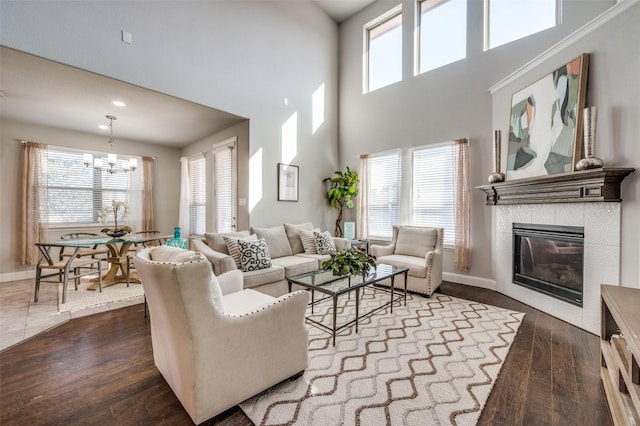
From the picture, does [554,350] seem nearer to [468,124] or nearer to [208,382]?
[208,382]

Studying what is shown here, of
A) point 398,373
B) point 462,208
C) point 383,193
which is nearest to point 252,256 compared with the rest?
point 398,373

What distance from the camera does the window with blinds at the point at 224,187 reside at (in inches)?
180

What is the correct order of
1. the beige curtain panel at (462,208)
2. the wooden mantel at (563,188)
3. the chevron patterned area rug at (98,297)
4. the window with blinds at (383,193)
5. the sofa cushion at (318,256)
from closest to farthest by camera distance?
the wooden mantel at (563,188) < the chevron patterned area rug at (98,297) < the sofa cushion at (318,256) < the beige curtain panel at (462,208) < the window with blinds at (383,193)

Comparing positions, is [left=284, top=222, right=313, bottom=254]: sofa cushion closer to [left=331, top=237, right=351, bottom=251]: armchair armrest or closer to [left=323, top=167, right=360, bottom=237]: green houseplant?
[left=331, top=237, right=351, bottom=251]: armchair armrest

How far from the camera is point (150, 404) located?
1604 millimetres

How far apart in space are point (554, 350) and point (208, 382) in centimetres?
269

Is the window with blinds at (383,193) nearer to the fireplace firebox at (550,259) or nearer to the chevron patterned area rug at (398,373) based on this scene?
the fireplace firebox at (550,259)

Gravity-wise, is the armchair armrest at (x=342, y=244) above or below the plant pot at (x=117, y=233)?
below

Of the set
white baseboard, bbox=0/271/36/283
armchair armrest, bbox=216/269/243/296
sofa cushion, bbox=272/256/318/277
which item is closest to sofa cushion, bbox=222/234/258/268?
sofa cushion, bbox=272/256/318/277

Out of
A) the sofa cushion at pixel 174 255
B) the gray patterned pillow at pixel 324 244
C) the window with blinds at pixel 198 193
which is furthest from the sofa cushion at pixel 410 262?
the window with blinds at pixel 198 193

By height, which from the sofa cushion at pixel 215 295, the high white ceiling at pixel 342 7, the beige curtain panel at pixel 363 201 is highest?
the high white ceiling at pixel 342 7

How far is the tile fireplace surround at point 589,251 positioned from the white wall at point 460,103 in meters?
0.81

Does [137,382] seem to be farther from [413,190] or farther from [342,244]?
[413,190]

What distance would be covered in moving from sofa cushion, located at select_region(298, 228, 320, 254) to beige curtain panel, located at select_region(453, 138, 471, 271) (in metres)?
2.25
